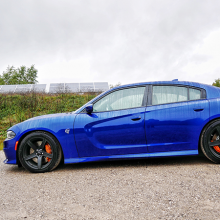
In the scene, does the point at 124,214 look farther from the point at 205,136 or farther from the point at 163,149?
the point at 205,136

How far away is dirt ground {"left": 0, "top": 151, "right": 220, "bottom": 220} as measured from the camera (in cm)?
236

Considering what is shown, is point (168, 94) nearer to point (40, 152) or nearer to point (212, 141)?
point (212, 141)

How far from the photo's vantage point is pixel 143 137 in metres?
3.89

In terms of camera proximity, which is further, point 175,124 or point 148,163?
point 148,163

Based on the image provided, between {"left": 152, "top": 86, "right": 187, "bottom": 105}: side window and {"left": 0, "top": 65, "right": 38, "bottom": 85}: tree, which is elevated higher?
{"left": 0, "top": 65, "right": 38, "bottom": 85}: tree

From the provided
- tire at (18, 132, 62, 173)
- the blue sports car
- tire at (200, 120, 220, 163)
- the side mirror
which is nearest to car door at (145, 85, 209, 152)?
the blue sports car

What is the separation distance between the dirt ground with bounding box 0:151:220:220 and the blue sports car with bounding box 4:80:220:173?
0.28 meters

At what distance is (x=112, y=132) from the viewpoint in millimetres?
3902

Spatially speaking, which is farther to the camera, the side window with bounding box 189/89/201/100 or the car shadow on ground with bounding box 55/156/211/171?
the car shadow on ground with bounding box 55/156/211/171

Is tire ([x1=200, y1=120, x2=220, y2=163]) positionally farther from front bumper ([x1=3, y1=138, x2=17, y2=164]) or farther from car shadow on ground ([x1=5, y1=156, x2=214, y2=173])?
front bumper ([x1=3, y1=138, x2=17, y2=164])

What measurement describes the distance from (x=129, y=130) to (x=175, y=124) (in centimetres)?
77

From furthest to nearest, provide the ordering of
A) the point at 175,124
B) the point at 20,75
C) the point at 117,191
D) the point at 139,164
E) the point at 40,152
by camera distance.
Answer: the point at 20,75
the point at 139,164
the point at 40,152
the point at 175,124
the point at 117,191

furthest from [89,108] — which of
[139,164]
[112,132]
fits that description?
[139,164]

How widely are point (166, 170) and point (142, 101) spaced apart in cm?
121
